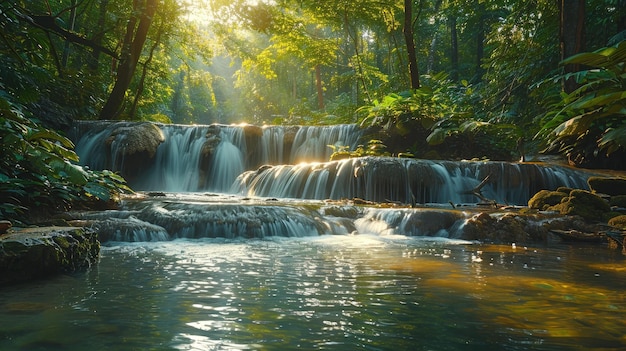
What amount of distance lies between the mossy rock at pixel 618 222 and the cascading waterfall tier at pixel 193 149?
903 cm

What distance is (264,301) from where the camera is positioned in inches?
127

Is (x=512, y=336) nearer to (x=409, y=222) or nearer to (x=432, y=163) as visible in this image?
(x=409, y=222)

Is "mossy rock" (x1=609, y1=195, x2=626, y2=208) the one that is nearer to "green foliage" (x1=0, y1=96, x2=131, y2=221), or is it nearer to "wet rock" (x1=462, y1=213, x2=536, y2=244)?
"wet rock" (x1=462, y1=213, x2=536, y2=244)

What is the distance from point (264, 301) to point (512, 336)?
1.68m

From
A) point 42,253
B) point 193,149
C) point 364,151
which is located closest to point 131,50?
point 193,149

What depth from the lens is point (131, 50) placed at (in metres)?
14.4

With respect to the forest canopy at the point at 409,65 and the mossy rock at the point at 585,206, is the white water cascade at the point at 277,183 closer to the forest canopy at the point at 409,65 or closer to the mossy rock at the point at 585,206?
the forest canopy at the point at 409,65

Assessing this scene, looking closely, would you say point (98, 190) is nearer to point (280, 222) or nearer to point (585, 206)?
point (280, 222)

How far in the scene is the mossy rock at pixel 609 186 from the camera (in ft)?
30.4

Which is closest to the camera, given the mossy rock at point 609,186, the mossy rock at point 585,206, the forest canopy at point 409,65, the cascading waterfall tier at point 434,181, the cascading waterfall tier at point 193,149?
the mossy rock at point 585,206

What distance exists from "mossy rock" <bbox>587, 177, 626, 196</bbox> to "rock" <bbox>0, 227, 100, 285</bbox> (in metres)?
9.96

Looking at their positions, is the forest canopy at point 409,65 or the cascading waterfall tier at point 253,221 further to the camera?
the forest canopy at point 409,65

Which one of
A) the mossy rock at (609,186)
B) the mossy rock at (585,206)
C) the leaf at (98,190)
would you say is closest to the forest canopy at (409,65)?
the mossy rock at (609,186)

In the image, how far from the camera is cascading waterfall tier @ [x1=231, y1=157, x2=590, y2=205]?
36.4 ft
